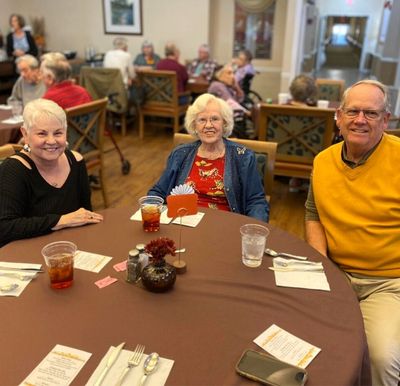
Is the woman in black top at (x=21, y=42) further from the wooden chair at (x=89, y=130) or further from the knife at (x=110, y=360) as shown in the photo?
the knife at (x=110, y=360)

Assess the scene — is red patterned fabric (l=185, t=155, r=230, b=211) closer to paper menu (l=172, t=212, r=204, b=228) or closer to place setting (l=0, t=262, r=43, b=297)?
paper menu (l=172, t=212, r=204, b=228)

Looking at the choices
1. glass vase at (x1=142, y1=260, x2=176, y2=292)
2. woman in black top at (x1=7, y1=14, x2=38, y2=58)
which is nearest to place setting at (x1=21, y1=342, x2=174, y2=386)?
glass vase at (x1=142, y1=260, x2=176, y2=292)

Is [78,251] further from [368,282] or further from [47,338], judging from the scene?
[368,282]

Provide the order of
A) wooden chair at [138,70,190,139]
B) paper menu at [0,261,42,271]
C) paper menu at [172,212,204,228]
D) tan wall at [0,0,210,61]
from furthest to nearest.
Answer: tan wall at [0,0,210,61], wooden chair at [138,70,190,139], paper menu at [172,212,204,228], paper menu at [0,261,42,271]

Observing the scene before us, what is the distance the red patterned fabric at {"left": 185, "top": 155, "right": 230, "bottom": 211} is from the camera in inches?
84.9

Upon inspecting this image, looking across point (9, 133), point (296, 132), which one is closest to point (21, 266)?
point (9, 133)

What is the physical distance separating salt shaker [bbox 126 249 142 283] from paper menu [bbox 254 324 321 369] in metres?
0.43

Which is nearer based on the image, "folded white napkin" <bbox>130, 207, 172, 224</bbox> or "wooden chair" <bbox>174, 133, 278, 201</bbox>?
"folded white napkin" <bbox>130, 207, 172, 224</bbox>

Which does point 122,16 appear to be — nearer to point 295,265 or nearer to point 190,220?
point 190,220

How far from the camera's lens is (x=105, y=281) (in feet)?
4.23

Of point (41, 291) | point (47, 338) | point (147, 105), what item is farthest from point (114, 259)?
point (147, 105)

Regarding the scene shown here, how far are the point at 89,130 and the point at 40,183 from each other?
168 centimetres

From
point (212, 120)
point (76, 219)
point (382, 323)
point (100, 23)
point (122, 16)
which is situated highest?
point (122, 16)

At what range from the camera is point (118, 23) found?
732cm
